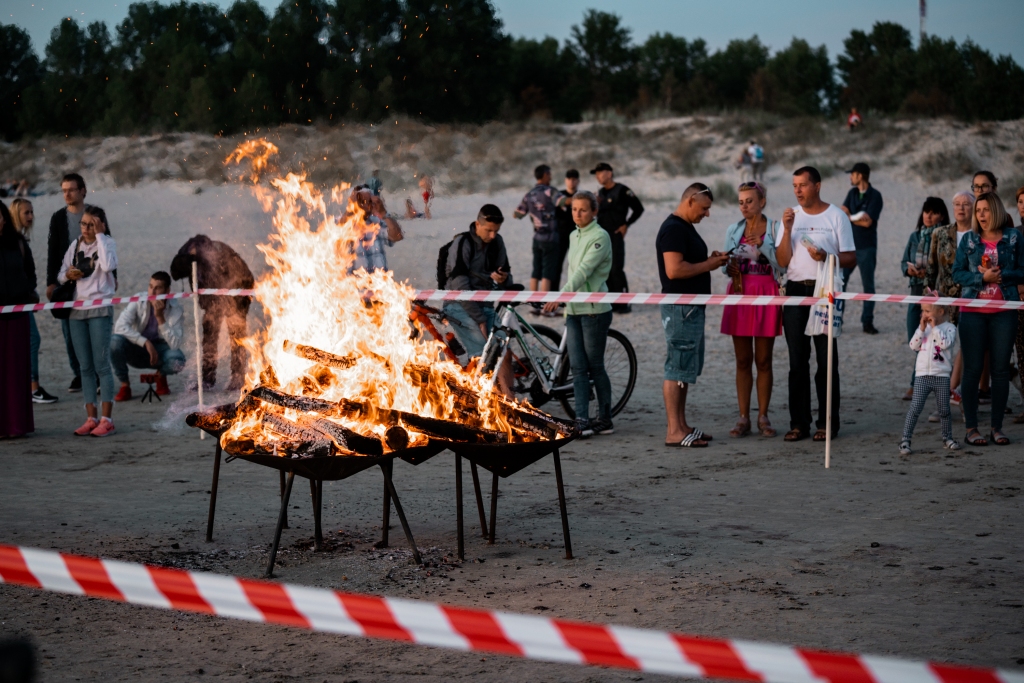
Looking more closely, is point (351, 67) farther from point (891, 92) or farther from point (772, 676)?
point (891, 92)

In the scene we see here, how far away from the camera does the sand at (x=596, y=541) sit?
4789 mm

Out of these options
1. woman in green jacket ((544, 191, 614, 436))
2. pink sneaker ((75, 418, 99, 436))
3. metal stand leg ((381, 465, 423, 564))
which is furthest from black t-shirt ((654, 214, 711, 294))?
pink sneaker ((75, 418, 99, 436))

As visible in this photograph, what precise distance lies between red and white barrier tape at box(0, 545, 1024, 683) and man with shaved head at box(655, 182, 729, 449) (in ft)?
19.9

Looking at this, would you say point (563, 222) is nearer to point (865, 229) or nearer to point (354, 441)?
point (865, 229)

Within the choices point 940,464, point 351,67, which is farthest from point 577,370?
point 351,67

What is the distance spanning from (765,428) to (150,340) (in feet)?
21.4

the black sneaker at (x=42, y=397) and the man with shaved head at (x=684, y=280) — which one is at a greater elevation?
the man with shaved head at (x=684, y=280)

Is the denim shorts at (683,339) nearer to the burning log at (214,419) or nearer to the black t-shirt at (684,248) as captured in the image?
the black t-shirt at (684,248)

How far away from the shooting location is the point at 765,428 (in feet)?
31.1

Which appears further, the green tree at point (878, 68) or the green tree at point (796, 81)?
the green tree at point (796, 81)

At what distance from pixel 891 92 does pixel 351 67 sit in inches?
1743

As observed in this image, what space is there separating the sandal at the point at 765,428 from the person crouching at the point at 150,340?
242 inches

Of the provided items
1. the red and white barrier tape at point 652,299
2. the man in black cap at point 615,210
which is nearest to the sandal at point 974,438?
the red and white barrier tape at point 652,299

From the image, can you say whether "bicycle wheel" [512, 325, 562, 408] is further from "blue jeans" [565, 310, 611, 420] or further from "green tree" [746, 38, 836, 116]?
"green tree" [746, 38, 836, 116]
